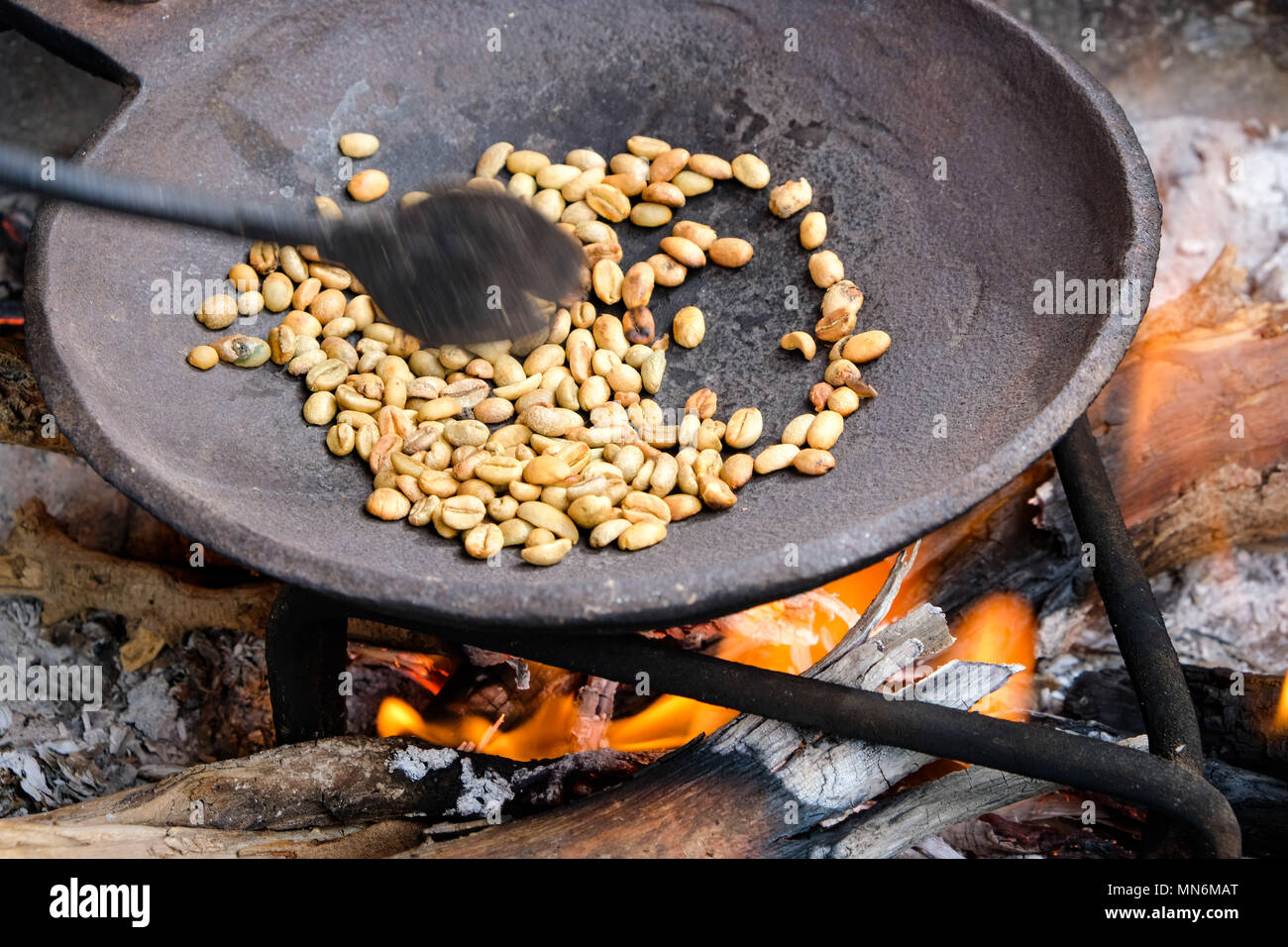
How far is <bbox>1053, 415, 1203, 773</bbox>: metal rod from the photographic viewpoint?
1078mm

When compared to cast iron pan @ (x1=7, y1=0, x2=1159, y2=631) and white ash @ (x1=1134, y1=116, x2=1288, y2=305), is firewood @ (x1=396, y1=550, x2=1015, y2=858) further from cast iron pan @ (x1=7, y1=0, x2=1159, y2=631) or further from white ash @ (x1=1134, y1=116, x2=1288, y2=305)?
white ash @ (x1=1134, y1=116, x2=1288, y2=305)

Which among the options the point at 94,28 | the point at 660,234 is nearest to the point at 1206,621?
the point at 660,234

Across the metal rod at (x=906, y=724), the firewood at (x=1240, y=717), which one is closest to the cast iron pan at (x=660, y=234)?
the metal rod at (x=906, y=724)

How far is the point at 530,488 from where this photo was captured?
1.13m

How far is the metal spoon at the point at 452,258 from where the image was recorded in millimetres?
1099

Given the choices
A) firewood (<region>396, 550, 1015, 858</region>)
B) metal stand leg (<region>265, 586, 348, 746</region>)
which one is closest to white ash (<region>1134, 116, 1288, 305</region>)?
firewood (<region>396, 550, 1015, 858</region>)

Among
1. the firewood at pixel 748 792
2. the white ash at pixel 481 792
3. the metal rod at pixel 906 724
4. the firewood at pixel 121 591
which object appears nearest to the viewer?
the metal rod at pixel 906 724

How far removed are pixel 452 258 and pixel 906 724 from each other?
669 millimetres

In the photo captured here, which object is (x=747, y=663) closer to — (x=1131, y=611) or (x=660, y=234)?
(x=1131, y=611)

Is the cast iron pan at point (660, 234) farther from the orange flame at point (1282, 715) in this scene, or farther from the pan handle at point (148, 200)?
the orange flame at point (1282, 715)

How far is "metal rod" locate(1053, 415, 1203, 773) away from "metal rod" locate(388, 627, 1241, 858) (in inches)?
2.2

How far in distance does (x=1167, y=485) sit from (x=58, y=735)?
1.59 meters

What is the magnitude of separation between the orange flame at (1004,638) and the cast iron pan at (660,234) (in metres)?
0.48
